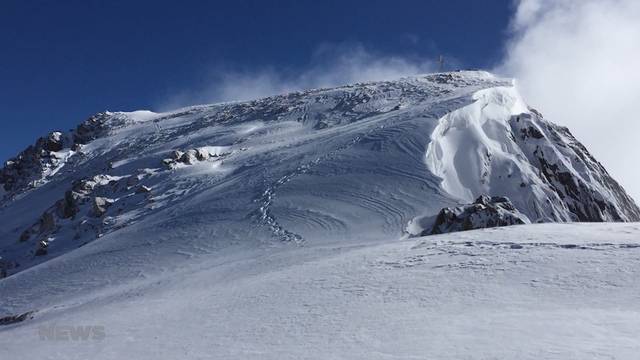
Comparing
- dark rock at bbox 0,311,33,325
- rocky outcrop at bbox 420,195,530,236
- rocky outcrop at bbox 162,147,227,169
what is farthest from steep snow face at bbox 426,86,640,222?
dark rock at bbox 0,311,33,325

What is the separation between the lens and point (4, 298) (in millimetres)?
22469

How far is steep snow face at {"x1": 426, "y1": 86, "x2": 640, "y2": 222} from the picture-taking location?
27.2 metres

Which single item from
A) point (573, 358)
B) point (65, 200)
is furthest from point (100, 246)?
point (573, 358)

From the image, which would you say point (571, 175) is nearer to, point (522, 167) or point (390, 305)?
point (522, 167)

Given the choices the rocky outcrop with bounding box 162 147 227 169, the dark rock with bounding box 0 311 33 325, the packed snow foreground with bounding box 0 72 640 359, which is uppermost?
the rocky outcrop with bounding box 162 147 227 169

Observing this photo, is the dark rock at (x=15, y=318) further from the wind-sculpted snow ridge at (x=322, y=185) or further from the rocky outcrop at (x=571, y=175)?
the rocky outcrop at (x=571, y=175)

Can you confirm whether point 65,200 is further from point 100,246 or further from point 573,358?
point 573,358

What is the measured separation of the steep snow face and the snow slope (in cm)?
825

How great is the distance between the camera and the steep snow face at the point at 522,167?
27203 mm

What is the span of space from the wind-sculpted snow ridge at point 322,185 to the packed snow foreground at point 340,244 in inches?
4.7

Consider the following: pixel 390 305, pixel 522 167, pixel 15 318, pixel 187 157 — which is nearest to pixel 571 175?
pixel 522 167

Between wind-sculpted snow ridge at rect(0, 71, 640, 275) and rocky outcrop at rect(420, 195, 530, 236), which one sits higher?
wind-sculpted snow ridge at rect(0, 71, 640, 275)

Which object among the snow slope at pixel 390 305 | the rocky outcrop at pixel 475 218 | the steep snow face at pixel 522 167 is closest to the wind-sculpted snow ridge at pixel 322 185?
the steep snow face at pixel 522 167

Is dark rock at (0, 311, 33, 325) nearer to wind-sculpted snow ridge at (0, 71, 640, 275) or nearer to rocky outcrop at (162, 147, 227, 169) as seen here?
wind-sculpted snow ridge at (0, 71, 640, 275)
